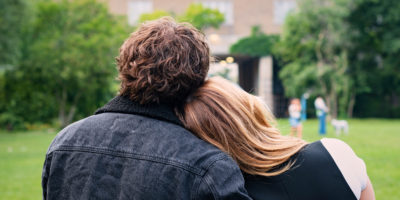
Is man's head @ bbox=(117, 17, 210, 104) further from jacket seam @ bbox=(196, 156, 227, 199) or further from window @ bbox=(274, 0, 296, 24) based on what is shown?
window @ bbox=(274, 0, 296, 24)

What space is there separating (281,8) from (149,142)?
147ft

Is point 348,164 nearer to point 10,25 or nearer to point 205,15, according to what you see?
point 10,25

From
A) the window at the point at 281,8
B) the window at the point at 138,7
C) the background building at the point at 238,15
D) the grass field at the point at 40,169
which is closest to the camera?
the grass field at the point at 40,169

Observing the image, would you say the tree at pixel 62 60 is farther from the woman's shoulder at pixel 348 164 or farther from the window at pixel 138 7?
the woman's shoulder at pixel 348 164

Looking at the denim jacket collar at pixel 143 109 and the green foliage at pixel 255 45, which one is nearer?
the denim jacket collar at pixel 143 109

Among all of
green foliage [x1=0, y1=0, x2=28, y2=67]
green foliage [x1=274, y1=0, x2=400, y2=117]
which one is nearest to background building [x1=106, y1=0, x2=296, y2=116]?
green foliage [x1=274, y1=0, x2=400, y2=117]

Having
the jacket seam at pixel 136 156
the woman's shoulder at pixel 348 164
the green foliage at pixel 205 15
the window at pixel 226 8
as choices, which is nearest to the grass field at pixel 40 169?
the woman's shoulder at pixel 348 164

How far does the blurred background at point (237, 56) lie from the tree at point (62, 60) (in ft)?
0.22

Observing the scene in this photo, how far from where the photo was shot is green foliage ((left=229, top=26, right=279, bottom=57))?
40.2 m

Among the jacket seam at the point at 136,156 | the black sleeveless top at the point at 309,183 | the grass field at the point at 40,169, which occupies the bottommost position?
the grass field at the point at 40,169

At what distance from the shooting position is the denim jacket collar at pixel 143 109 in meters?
1.69

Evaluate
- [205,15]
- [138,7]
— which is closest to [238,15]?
[205,15]

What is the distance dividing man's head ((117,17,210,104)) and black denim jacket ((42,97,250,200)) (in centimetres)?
7

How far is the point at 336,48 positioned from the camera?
3588 centimetres
